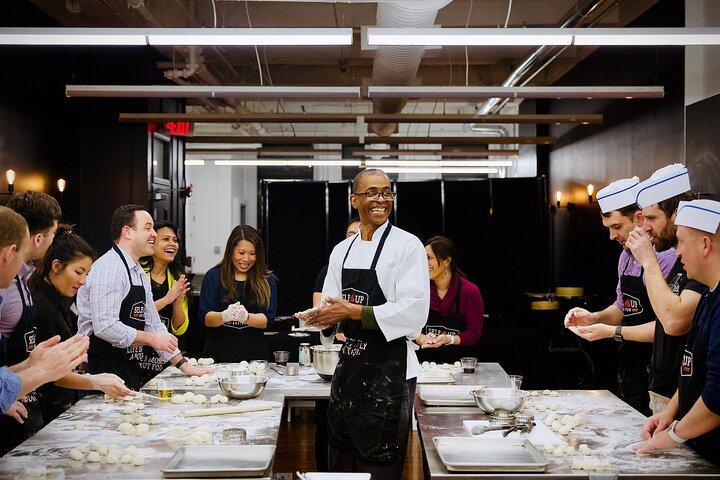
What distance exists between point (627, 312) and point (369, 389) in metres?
1.60

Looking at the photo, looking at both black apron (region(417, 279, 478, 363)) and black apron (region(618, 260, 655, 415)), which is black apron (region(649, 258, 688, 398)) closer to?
black apron (region(618, 260, 655, 415))

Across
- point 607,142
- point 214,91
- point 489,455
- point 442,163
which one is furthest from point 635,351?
point 442,163

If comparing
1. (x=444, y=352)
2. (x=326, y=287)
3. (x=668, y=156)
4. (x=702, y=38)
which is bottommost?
(x=444, y=352)

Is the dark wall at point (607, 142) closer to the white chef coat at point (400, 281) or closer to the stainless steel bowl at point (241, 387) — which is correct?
the white chef coat at point (400, 281)

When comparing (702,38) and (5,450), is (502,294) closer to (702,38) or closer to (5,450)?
(702,38)

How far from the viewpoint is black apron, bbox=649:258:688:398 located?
117 inches

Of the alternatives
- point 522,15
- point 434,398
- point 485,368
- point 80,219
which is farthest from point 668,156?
point 80,219

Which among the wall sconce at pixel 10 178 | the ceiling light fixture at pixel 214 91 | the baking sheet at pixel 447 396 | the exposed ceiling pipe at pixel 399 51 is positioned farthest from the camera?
the wall sconce at pixel 10 178

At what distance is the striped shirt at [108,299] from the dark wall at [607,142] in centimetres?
514

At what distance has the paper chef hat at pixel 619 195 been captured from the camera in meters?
3.61

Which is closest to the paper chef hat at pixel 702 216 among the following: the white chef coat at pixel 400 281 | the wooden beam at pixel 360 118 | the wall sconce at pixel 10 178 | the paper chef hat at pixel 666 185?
the paper chef hat at pixel 666 185

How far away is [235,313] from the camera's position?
4.32 metres

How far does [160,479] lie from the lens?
2.27 metres

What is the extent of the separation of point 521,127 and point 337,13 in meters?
5.31
